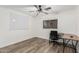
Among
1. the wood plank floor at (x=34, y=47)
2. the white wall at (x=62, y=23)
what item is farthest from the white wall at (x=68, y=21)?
the wood plank floor at (x=34, y=47)

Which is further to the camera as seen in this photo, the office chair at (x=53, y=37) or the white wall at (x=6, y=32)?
the office chair at (x=53, y=37)

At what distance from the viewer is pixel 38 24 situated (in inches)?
58.2

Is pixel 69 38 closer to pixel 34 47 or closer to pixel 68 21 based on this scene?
pixel 68 21

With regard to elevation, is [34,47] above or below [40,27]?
below

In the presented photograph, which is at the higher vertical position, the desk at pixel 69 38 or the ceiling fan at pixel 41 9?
the ceiling fan at pixel 41 9

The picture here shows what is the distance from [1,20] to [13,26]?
8.3 inches

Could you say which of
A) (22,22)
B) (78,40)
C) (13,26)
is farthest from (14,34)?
(78,40)

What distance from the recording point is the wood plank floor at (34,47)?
1338mm

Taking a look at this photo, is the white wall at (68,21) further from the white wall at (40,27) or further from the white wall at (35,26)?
the white wall at (40,27)

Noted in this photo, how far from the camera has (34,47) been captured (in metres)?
1.39

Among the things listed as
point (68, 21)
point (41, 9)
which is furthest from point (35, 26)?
point (68, 21)
